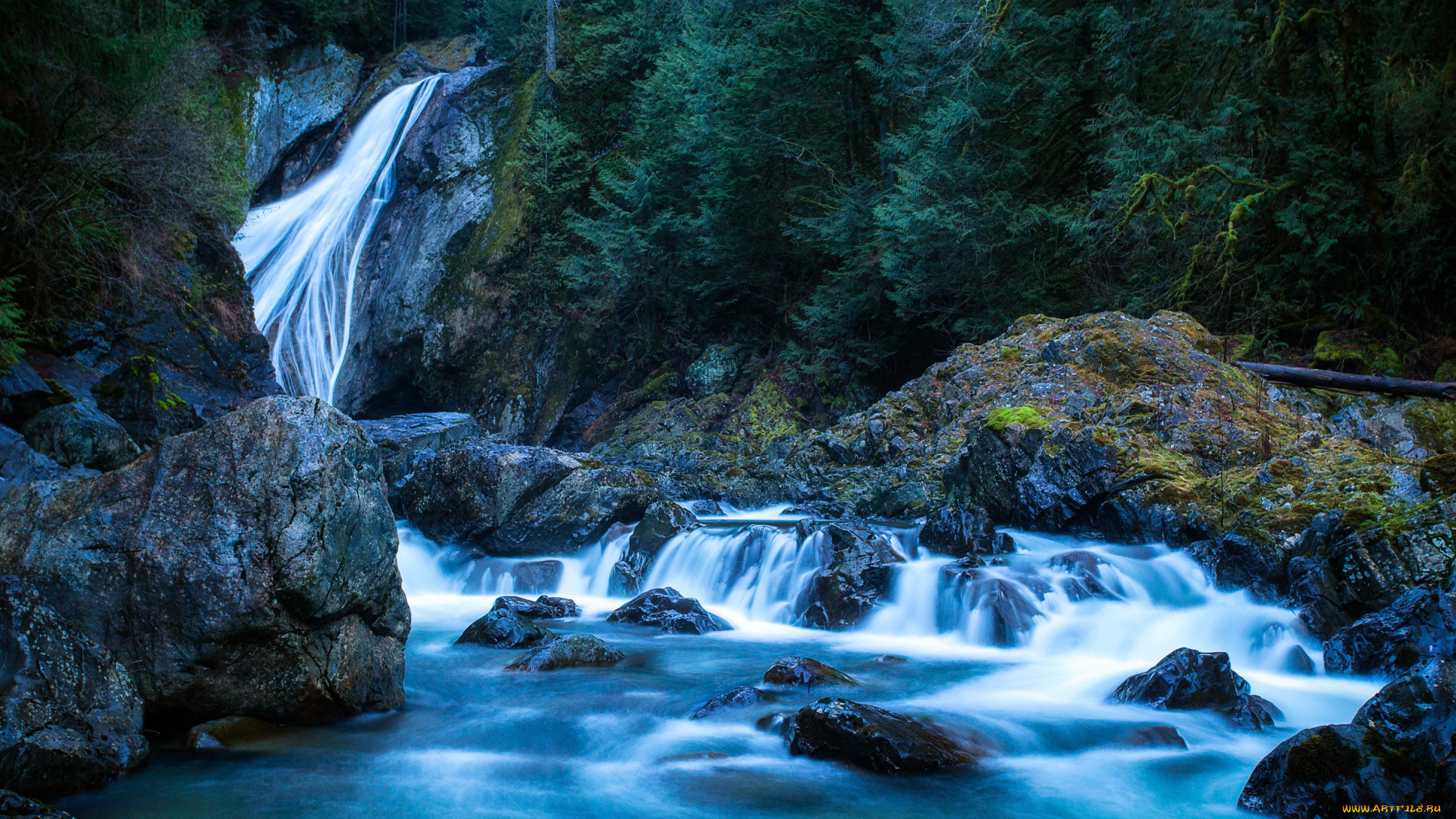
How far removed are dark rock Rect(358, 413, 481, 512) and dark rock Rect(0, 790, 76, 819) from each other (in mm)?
9715

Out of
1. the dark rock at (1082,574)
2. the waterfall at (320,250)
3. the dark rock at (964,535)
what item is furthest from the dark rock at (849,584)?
the waterfall at (320,250)

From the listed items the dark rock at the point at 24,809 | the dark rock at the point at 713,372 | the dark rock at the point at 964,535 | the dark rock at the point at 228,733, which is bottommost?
the dark rock at the point at 228,733

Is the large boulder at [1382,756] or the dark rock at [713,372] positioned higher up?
the dark rock at [713,372]

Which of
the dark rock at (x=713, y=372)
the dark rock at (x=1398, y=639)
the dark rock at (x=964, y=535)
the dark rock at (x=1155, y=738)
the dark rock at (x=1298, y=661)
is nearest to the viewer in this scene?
the dark rock at (x=1155, y=738)

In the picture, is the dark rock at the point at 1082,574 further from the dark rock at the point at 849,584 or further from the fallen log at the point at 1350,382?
the fallen log at the point at 1350,382

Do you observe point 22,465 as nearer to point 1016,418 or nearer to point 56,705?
point 56,705

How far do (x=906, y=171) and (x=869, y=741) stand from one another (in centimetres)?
1264

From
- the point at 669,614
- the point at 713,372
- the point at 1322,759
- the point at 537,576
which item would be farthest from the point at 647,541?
the point at 713,372

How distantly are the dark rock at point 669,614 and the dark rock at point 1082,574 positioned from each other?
334 centimetres

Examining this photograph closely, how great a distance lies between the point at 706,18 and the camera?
2109cm

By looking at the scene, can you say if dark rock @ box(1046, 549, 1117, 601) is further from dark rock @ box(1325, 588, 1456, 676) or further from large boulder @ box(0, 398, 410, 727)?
large boulder @ box(0, 398, 410, 727)

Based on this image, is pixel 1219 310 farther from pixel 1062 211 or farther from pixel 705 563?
pixel 705 563

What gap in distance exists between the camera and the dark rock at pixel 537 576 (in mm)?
10227

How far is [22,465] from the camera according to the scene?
7816 mm
